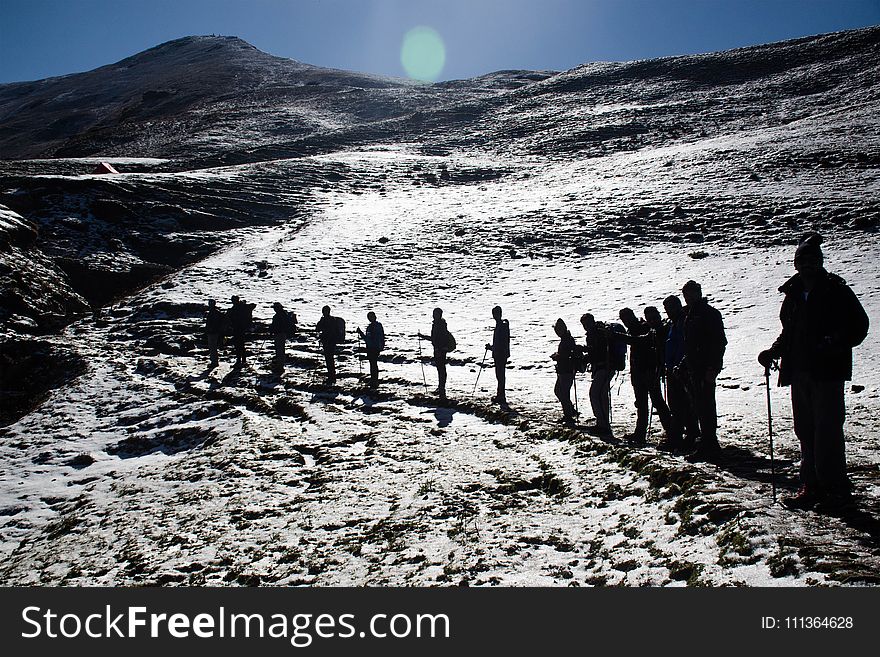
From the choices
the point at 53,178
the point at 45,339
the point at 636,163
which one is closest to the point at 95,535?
the point at 45,339

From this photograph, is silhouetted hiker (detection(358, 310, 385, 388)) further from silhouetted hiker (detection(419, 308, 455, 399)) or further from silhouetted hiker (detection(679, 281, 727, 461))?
silhouetted hiker (detection(679, 281, 727, 461))

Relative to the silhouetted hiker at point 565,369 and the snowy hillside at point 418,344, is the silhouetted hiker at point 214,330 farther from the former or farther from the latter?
the silhouetted hiker at point 565,369

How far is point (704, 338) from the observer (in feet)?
20.4

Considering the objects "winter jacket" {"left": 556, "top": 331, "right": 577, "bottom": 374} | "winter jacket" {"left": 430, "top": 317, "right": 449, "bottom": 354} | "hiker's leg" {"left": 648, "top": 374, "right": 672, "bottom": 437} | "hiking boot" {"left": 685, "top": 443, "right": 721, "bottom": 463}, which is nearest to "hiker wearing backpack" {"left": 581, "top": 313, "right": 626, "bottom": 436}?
"winter jacket" {"left": 556, "top": 331, "right": 577, "bottom": 374}

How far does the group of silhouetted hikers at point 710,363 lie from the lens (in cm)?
426

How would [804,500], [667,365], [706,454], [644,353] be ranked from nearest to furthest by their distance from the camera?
[804,500], [706,454], [667,365], [644,353]

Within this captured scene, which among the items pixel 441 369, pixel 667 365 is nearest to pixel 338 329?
pixel 441 369

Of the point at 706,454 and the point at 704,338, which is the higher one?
the point at 704,338

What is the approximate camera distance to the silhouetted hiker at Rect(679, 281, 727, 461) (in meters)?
6.19

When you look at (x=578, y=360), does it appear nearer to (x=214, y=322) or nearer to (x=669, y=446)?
(x=669, y=446)

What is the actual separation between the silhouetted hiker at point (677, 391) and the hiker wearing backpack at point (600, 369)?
3.97 feet

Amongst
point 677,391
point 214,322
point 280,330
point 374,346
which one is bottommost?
point 677,391

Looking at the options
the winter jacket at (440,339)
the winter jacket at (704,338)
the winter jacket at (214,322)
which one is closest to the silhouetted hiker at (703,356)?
the winter jacket at (704,338)

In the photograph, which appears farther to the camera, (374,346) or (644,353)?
(374,346)
